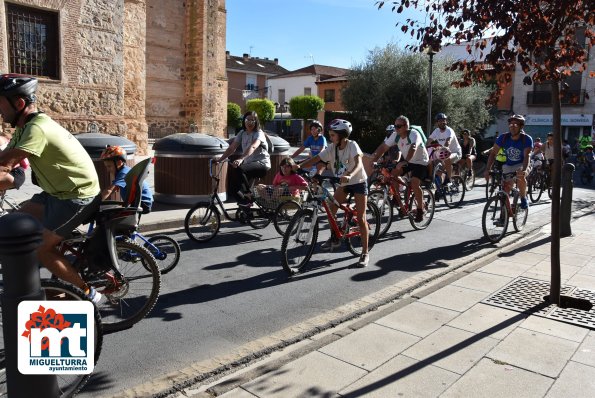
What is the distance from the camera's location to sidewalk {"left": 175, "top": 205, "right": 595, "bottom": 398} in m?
3.20

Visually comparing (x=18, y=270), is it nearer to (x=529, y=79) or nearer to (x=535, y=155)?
(x=529, y=79)

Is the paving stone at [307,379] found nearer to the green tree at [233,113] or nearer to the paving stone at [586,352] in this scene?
the paving stone at [586,352]

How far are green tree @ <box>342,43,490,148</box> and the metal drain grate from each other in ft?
61.5

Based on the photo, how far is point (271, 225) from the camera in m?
8.70

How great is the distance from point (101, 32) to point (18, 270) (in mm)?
16146

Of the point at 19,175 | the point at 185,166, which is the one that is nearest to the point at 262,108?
the point at 185,166

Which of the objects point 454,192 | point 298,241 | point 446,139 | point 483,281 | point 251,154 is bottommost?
point 483,281

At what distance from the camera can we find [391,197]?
26.8 feet

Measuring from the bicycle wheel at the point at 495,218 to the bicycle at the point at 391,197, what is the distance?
3.89 feet

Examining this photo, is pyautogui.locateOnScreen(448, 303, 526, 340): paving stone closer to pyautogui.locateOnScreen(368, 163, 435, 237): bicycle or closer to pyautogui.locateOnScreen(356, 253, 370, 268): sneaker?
pyautogui.locateOnScreen(356, 253, 370, 268): sneaker

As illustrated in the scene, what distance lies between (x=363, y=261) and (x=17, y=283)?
4.57 meters

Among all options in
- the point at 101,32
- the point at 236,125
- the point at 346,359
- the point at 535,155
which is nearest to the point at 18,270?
the point at 346,359

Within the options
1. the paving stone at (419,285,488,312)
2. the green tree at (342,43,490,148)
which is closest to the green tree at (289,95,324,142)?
the green tree at (342,43,490,148)

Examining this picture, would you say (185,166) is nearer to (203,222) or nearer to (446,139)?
(203,222)
